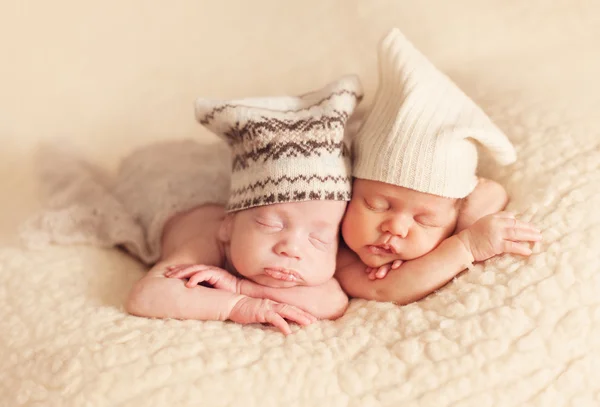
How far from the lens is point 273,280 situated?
1.09 metres

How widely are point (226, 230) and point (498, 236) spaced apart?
0.48 m

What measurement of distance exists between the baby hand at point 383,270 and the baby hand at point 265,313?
0.15 meters

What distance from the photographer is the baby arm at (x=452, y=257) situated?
102 centimetres

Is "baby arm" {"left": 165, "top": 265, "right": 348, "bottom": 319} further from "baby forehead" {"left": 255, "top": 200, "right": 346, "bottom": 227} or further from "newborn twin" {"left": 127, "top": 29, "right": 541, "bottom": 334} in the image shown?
"baby forehead" {"left": 255, "top": 200, "right": 346, "bottom": 227}

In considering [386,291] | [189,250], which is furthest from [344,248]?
[189,250]

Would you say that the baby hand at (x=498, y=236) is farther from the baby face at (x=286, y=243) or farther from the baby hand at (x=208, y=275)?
the baby hand at (x=208, y=275)

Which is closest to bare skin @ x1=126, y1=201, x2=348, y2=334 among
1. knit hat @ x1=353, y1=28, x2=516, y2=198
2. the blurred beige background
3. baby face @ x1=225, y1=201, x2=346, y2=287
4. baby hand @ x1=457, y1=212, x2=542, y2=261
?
baby face @ x1=225, y1=201, x2=346, y2=287

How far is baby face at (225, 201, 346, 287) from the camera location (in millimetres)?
1076

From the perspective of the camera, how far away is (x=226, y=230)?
1186 millimetres

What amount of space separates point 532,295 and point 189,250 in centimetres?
59

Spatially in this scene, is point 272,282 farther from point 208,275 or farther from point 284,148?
point 284,148

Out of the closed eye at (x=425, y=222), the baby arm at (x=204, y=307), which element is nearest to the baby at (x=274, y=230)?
the baby arm at (x=204, y=307)

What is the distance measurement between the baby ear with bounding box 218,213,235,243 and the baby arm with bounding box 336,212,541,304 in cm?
26

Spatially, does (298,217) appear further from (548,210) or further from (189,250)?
(548,210)
